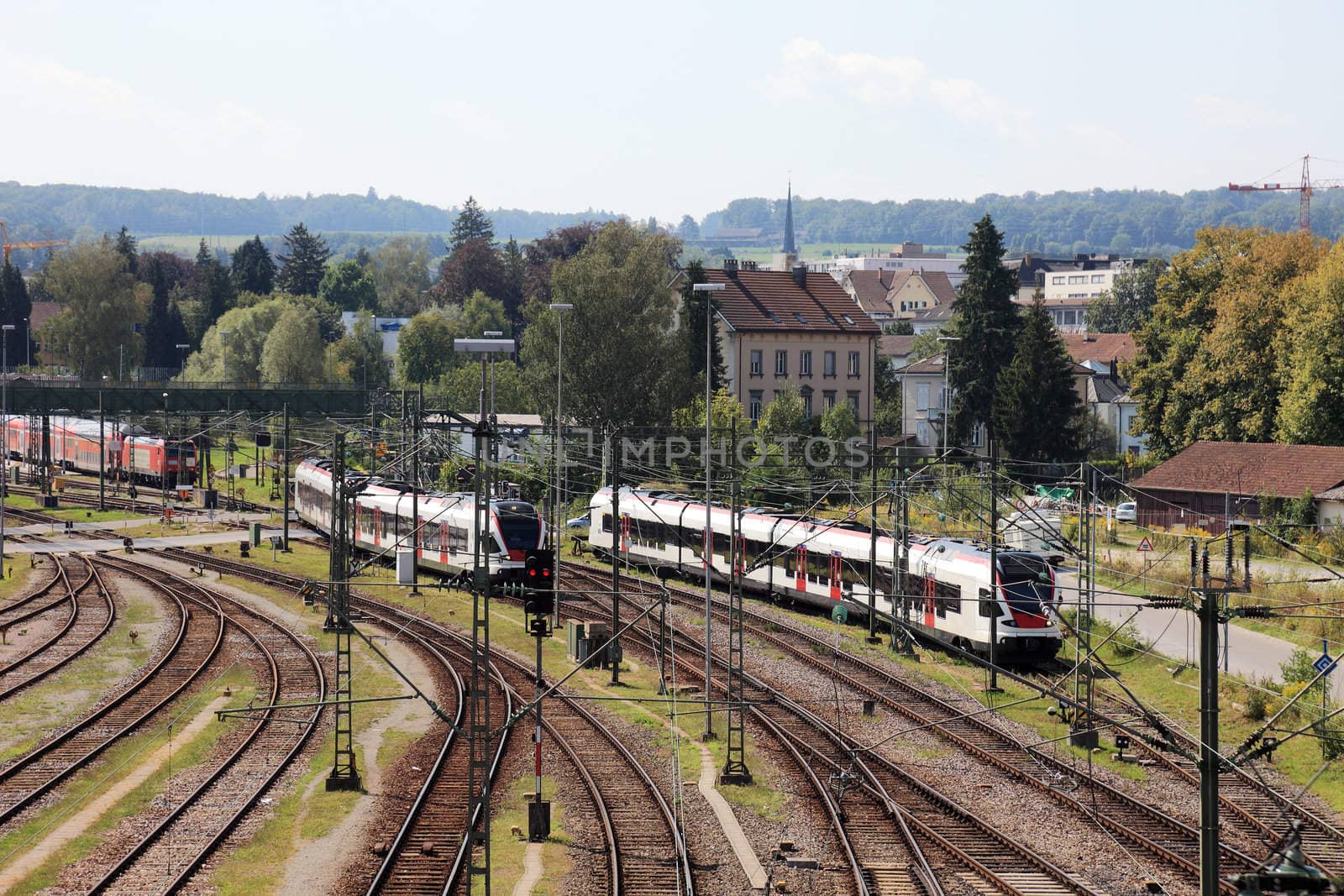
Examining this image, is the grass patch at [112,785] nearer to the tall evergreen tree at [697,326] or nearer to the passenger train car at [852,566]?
the passenger train car at [852,566]

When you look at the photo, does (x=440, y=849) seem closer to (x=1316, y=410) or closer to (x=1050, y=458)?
(x=1316, y=410)

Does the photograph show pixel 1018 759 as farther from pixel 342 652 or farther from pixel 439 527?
pixel 439 527

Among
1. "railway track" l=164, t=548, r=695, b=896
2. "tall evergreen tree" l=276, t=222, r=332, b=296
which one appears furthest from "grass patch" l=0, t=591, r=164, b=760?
"tall evergreen tree" l=276, t=222, r=332, b=296

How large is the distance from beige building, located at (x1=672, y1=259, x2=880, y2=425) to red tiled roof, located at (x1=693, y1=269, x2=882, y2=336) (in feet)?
0.17

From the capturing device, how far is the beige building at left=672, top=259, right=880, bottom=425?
92125 millimetres

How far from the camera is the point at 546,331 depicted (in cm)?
8238

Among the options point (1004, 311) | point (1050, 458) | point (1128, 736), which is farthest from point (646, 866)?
point (1004, 311)

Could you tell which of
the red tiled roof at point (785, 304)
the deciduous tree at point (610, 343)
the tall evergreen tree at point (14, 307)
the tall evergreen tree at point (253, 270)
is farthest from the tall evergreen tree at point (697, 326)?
the tall evergreen tree at point (14, 307)

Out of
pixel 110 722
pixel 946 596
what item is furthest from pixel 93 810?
pixel 946 596

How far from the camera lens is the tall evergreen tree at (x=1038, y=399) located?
82.8 metres

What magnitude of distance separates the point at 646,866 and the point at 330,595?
1000 cm

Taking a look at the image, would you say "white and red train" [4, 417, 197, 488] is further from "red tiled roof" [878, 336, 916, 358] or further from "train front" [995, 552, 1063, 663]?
"red tiled roof" [878, 336, 916, 358]

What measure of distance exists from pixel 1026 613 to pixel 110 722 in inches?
860

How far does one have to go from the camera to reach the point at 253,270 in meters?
186
